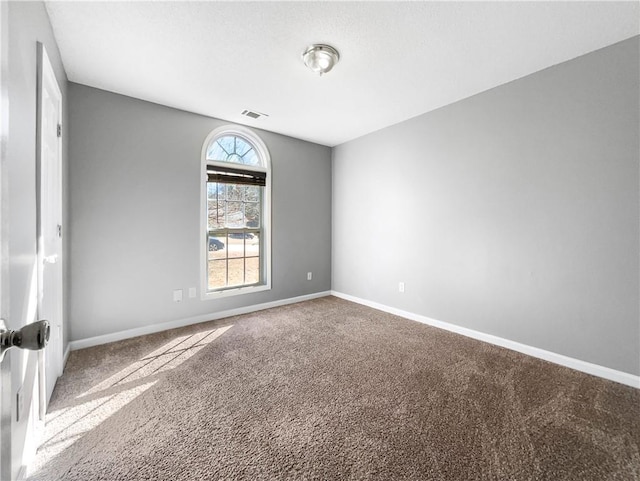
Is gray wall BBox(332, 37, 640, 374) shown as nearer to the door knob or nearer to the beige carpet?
the beige carpet

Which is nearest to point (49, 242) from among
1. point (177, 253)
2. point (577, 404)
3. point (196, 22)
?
point (177, 253)

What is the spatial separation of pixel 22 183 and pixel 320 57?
1994mm

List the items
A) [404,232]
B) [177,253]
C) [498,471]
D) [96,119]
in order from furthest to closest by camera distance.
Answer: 1. [404,232]
2. [177,253]
3. [96,119]
4. [498,471]

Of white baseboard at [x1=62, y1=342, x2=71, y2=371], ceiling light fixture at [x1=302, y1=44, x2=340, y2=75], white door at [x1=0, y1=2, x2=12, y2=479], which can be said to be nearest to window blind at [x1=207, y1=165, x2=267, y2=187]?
ceiling light fixture at [x1=302, y1=44, x2=340, y2=75]

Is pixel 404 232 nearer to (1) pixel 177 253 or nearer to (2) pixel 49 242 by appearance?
(1) pixel 177 253

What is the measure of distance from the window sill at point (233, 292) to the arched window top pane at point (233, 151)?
1669 mm

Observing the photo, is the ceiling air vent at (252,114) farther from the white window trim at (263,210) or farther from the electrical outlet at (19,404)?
the electrical outlet at (19,404)

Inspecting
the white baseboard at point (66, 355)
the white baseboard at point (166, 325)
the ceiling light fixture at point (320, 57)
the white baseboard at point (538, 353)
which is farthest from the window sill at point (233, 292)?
the ceiling light fixture at point (320, 57)

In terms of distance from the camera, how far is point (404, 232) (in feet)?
12.2

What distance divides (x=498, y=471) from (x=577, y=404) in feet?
3.24

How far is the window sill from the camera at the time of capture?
3.54m

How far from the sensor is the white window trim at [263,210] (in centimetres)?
345

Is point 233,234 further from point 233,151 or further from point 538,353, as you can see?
point 538,353

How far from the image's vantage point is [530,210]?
8.57ft
